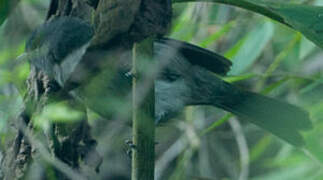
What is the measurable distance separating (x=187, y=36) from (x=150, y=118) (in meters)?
1.49

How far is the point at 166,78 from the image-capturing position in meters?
2.46

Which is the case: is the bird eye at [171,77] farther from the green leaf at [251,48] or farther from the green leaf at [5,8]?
the green leaf at [5,8]

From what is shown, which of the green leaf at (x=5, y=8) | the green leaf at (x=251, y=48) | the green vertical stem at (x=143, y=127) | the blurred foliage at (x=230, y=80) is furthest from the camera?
the green leaf at (x=251, y=48)

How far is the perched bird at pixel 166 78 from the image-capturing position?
1.78 m

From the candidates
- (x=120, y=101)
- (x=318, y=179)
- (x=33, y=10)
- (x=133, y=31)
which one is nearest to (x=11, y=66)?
(x=133, y=31)

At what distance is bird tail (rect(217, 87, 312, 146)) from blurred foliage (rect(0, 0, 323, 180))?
0.06 meters

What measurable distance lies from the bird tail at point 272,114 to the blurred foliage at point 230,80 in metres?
0.06

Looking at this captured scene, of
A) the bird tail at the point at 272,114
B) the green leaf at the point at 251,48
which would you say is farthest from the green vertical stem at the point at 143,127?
the green leaf at the point at 251,48

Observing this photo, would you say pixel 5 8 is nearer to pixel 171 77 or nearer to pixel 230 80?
pixel 171 77

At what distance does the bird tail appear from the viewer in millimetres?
2262

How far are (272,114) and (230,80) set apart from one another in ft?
0.87

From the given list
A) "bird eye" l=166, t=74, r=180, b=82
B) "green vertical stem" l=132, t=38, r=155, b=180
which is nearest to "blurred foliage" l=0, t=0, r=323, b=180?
"bird eye" l=166, t=74, r=180, b=82

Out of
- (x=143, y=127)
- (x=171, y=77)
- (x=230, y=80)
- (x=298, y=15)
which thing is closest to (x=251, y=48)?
(x=230, y=80)

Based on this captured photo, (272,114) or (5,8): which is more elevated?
(5,8)
